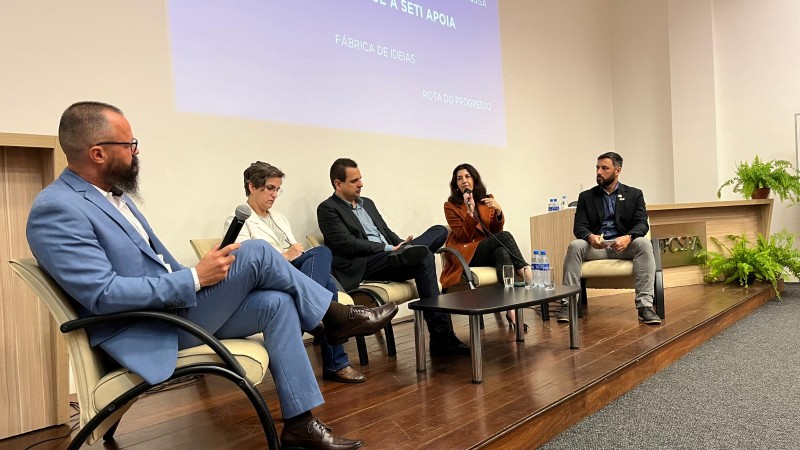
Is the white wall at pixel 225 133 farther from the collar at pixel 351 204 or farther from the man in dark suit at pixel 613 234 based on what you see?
the man in dark suit at pixel 613 234

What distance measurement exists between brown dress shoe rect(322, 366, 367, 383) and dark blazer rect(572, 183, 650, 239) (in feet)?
6.76

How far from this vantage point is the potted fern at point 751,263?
4.62 m

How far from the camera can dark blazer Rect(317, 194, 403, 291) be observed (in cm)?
298

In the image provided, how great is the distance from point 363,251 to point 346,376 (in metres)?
0.79

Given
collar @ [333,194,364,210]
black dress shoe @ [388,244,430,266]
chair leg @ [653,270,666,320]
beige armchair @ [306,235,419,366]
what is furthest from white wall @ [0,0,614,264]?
chair leg @ [653,270,666,320]

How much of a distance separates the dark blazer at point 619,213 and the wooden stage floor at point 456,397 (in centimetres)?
72

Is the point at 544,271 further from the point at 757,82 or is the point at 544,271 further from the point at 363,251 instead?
the point at 757,82

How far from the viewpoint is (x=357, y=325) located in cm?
199

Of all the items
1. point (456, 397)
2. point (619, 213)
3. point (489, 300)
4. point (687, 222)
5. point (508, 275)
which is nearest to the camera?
point (456, 397)

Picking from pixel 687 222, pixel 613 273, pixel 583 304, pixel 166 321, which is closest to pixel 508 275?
pixel 613 273

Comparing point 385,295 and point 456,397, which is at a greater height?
point 385,295

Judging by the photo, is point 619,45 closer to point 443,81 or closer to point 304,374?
point 443,81

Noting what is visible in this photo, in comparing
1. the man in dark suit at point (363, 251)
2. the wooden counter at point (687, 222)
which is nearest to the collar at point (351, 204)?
the man in dark suit at point (363, 251)

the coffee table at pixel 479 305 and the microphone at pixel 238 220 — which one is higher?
the microphone at pixel 238 220
